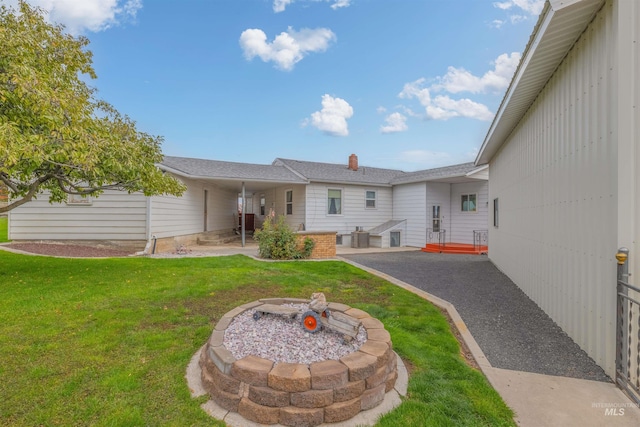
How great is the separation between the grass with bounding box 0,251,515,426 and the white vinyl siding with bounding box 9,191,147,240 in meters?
3.29

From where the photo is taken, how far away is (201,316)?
434 cm

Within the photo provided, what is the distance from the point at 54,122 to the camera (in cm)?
446

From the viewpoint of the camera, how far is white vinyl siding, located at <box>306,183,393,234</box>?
47.8 ft

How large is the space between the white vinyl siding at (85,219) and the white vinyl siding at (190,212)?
1.56 ft

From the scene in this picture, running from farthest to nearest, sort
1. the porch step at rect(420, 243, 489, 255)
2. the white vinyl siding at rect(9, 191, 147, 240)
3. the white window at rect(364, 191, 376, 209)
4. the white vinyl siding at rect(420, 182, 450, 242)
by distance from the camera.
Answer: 1. the white window at rect(364, 191, 376, 209)
2. the white vinyl siding at rect(420, 182, 450, 242)
3. the porch step at rect(420, 243, 489, 255)
4. the white vinyl siding at rect(9, 191, 147, 240)

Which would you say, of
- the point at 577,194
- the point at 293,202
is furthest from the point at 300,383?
the point at 293,202

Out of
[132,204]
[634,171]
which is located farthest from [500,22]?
[132,204]

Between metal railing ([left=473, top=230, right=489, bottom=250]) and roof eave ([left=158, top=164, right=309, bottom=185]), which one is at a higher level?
roof eave ([left=158, top=164, right=309, bottom=185])

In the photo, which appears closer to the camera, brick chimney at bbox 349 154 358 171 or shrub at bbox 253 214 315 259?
shrub at bbox 253 214 315 259

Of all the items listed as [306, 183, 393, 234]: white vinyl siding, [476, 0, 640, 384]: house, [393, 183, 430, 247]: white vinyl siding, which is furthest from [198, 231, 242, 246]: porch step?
[476, 0, 640, 384]: house

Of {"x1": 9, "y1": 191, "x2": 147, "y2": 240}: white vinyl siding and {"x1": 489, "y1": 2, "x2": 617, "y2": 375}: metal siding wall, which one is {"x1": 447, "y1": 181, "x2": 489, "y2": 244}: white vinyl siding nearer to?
{"x1": 489, "y1": 2, "x2": 617, "y2": 375}: metal siding wall

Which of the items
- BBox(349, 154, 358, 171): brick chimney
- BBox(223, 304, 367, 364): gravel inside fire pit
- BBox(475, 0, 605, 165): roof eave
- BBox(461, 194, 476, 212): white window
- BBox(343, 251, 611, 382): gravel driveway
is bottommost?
BBox(343, 251, 611, 382): gravel driveway

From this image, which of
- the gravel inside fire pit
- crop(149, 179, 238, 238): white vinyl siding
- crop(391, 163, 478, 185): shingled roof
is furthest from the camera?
crop(391, 163, 478, 185): shingled roof

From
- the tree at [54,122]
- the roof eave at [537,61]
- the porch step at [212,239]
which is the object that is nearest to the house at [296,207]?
the porch step at [212,239]
